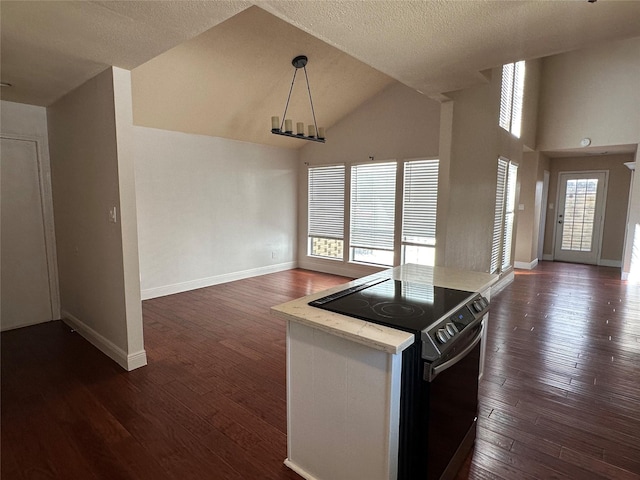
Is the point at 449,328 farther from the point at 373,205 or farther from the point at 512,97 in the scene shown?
the point at 512,97

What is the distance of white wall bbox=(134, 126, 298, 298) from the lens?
15.4ft

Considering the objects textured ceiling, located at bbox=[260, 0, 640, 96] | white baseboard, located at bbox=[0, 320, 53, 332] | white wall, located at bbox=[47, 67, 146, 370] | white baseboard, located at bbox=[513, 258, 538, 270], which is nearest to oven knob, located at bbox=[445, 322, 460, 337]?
textured ceiling, located at bbox=[260, 0, 640, 96]

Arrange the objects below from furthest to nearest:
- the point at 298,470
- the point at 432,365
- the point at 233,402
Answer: the point at 233,402, the point at 298,470, the point at 432,365

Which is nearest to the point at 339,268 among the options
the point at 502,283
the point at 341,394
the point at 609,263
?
the point at 502,283

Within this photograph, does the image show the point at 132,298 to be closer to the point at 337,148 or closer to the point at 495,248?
the point at 337,148

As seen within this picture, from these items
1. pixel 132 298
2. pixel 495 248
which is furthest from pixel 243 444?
pixel 495 248

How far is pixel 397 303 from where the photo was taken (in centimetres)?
176

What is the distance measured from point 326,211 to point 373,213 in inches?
39.9

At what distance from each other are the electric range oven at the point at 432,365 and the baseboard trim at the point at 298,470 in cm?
51

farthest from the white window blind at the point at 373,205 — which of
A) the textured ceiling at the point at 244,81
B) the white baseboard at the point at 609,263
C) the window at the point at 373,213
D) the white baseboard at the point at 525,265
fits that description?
the white baseboard at the point at 609,263

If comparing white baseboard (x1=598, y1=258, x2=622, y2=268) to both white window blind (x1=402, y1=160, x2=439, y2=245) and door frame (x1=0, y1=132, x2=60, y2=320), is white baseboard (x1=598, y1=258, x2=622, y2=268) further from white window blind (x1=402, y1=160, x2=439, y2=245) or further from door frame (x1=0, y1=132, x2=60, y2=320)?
door frame (x1=0, y1=132, x2=60, y2=320)

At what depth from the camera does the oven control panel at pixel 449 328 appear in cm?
137

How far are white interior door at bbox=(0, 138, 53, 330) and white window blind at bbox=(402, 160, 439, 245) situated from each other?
187 inches

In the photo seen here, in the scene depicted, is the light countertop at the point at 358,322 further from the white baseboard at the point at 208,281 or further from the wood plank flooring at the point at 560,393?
the white baseboard at the point at 208,281
